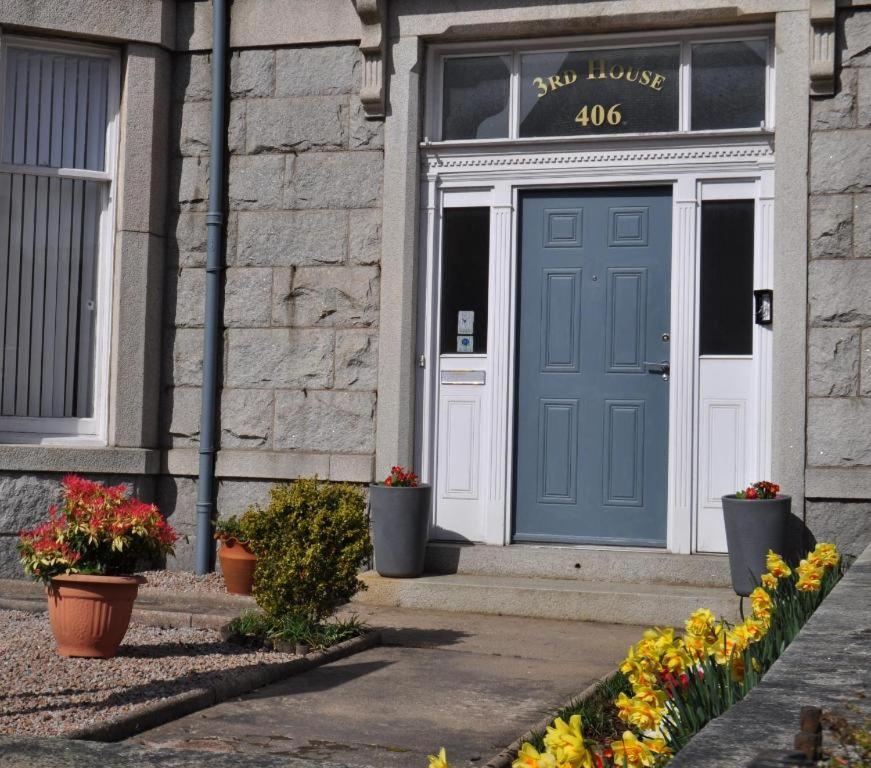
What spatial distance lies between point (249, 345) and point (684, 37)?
3.60 m

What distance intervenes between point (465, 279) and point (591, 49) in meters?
1.76

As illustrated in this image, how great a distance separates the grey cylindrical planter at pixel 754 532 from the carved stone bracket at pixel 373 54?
3525 millimetres

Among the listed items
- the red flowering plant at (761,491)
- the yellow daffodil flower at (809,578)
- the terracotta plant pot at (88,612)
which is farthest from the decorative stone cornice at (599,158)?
the terracotta plant pot at (88,612)

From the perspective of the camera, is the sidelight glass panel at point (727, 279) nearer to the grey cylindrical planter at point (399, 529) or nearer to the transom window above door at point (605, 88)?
the transom window above door at point (605, 88)

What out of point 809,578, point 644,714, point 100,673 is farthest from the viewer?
point 100,673

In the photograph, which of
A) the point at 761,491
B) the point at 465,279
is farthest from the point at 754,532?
the point at 465,279

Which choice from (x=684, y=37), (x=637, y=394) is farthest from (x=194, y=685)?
(x=684, y=37)

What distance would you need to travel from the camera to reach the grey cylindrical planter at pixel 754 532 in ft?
23.0

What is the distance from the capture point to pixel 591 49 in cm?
816

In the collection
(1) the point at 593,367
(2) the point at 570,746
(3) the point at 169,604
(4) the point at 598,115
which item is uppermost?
(4) the point at 598,115

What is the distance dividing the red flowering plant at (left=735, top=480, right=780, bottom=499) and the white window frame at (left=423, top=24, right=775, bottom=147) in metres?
2.27

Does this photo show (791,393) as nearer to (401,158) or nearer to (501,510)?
(501,510)

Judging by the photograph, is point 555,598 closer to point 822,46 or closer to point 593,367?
point 593,367

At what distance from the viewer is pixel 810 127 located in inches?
295
